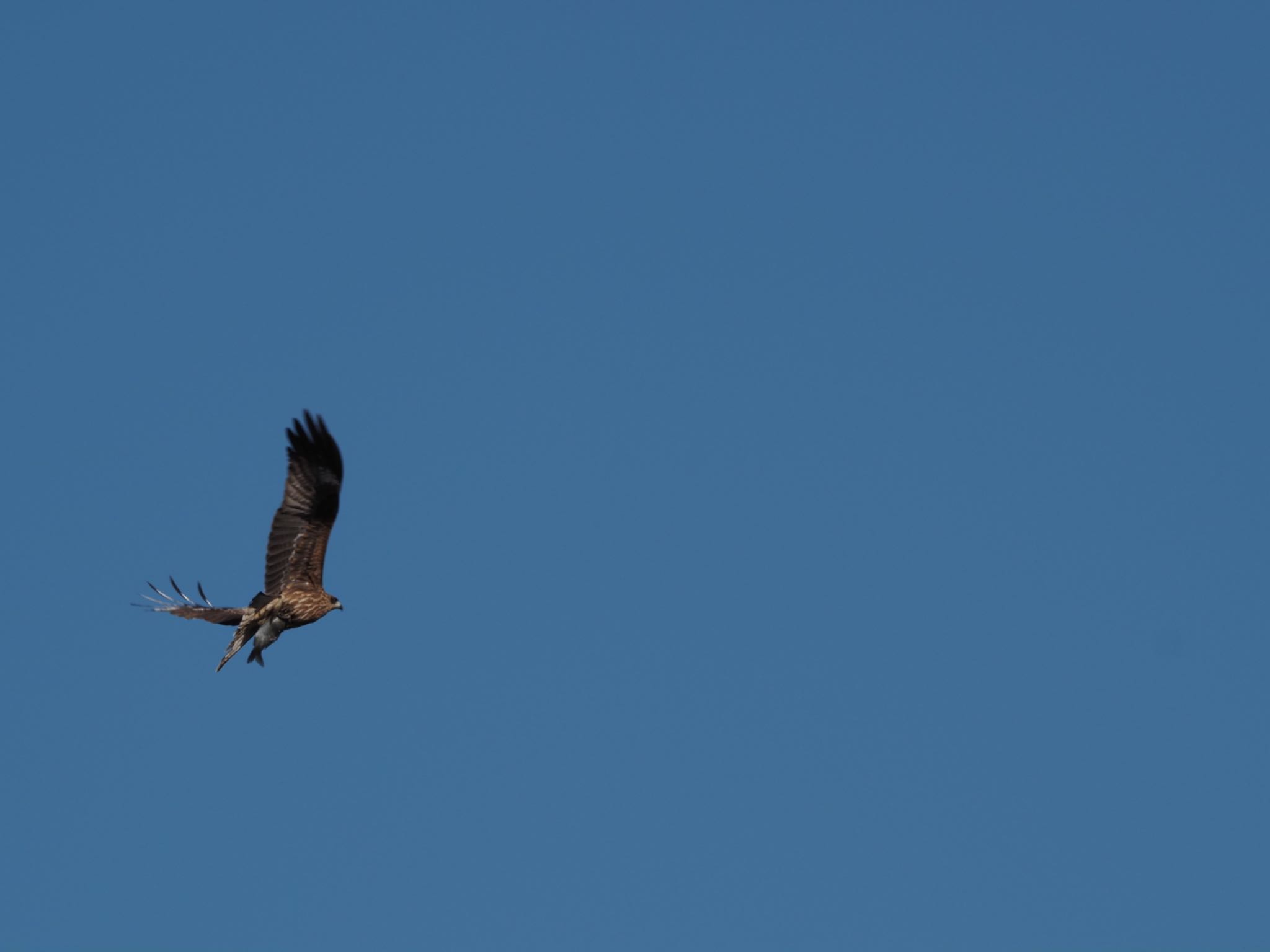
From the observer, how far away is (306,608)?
41844 millimetres

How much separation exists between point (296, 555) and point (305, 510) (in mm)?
698

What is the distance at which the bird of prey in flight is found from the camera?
41.0 meters

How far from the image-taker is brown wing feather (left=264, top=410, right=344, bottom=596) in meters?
41.0

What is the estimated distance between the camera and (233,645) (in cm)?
4153

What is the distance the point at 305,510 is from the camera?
136 feet

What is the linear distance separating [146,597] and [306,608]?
7.44 feet

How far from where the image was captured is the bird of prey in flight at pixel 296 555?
41.0 m

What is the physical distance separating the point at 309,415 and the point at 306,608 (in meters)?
2.82

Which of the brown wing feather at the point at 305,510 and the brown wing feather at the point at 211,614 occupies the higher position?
the brown wing feather at the point at 305,510

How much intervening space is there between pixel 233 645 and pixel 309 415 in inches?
134

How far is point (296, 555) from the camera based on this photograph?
136ft

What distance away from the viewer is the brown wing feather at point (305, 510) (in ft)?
135

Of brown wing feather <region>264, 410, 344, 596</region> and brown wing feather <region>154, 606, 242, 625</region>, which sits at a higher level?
brown wing feather <region>264, 410, 344, 596</region>
